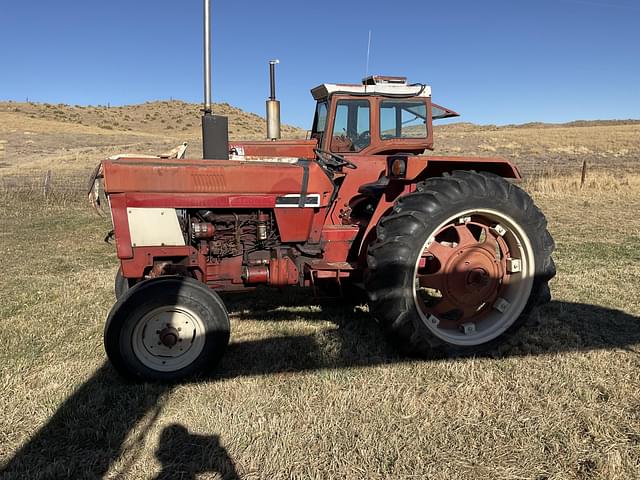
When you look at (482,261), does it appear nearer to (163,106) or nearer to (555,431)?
(555,431)

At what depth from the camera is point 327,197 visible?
11.8 feet

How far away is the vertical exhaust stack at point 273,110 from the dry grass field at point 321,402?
1811 millimetres

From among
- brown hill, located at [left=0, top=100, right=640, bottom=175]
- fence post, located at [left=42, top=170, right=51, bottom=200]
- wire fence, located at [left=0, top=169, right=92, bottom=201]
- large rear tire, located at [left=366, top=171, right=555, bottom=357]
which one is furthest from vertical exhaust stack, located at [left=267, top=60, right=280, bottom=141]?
brown hill, located at [left=0, top=100, right=640, bottom=175]

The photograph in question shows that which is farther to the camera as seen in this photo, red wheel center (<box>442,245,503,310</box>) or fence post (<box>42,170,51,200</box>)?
fence post (<box>42,170,51,200</box>)

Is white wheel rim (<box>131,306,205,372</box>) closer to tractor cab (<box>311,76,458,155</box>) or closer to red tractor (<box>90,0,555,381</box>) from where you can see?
red tractor (<box>90,0,555,381</box>)

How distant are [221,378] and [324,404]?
68 cm

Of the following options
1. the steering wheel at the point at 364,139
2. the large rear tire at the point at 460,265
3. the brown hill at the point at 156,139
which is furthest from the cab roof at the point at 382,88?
the brown hill at the point at 156,139

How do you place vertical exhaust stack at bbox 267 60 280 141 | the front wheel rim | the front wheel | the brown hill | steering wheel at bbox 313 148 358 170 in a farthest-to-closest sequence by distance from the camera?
the brown hill
vertical exhaust stack at bbox 267 60 280 141
steering wheel at bbox 313 148 358 170
the front wheel rim
the front wheel

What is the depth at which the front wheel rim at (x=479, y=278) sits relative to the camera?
3332 mm

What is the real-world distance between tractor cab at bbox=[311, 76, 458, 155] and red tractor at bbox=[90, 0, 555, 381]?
54 cm

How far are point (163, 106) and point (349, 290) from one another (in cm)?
6396

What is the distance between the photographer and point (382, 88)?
14.5 ft

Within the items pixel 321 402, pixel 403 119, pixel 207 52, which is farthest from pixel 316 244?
pixel 207 52

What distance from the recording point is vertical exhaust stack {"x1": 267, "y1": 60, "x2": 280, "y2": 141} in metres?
5.10
